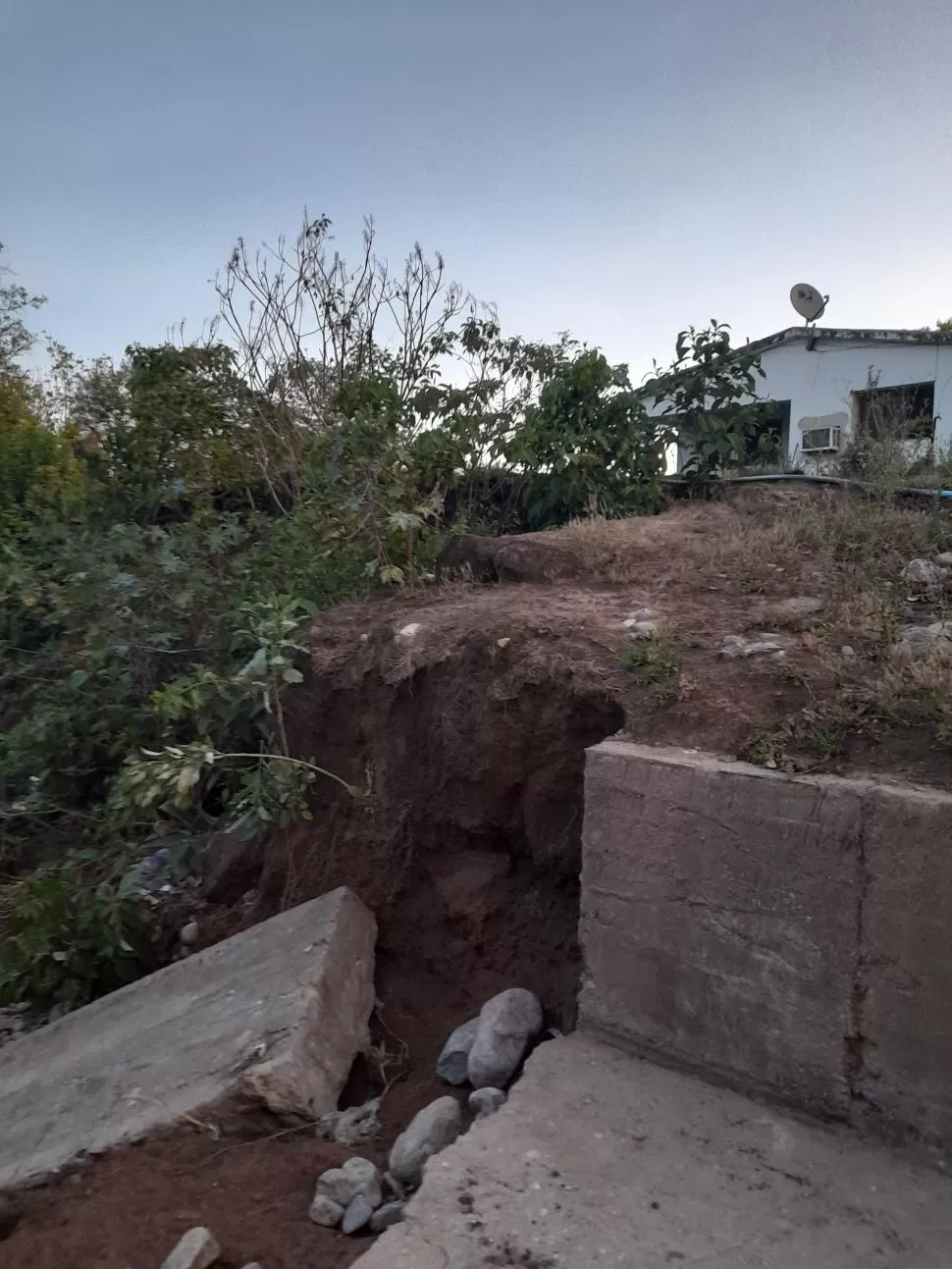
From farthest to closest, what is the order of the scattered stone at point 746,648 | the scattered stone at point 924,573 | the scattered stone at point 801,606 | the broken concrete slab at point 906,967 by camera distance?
1. the scattered stone at point 924,573
2. the scattered stone at point 801,606
3. the scattered stone at point 746,648
4. the broken concrete slab at point 906,967

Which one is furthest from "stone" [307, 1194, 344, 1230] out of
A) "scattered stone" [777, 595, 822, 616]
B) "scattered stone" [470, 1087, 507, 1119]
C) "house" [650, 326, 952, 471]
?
"house" [650, 326, 952, 471]

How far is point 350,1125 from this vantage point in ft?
8.21

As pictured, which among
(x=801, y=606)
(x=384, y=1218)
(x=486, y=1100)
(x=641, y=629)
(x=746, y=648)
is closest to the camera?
(x=384, y=1218)

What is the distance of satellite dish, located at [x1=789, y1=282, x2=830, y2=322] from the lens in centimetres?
1118

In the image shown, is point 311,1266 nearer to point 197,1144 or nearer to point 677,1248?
point 197,1144

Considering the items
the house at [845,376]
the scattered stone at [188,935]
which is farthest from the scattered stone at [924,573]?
the house at [845,376]

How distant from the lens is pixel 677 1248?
5.92 ft

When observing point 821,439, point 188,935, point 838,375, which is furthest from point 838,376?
point 188,935

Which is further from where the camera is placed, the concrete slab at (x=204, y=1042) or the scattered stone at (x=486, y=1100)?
the concrete slab at (x=204, y=1042)

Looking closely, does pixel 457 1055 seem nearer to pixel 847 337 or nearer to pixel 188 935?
pixel 188 935

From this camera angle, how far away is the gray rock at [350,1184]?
→ 2.18 m

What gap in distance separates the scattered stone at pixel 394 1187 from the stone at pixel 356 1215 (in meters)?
0.10

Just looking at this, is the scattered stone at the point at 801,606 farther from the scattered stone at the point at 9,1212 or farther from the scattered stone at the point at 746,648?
the scattered stone at the point at 9,1212

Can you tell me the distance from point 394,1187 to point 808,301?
1128 cm
